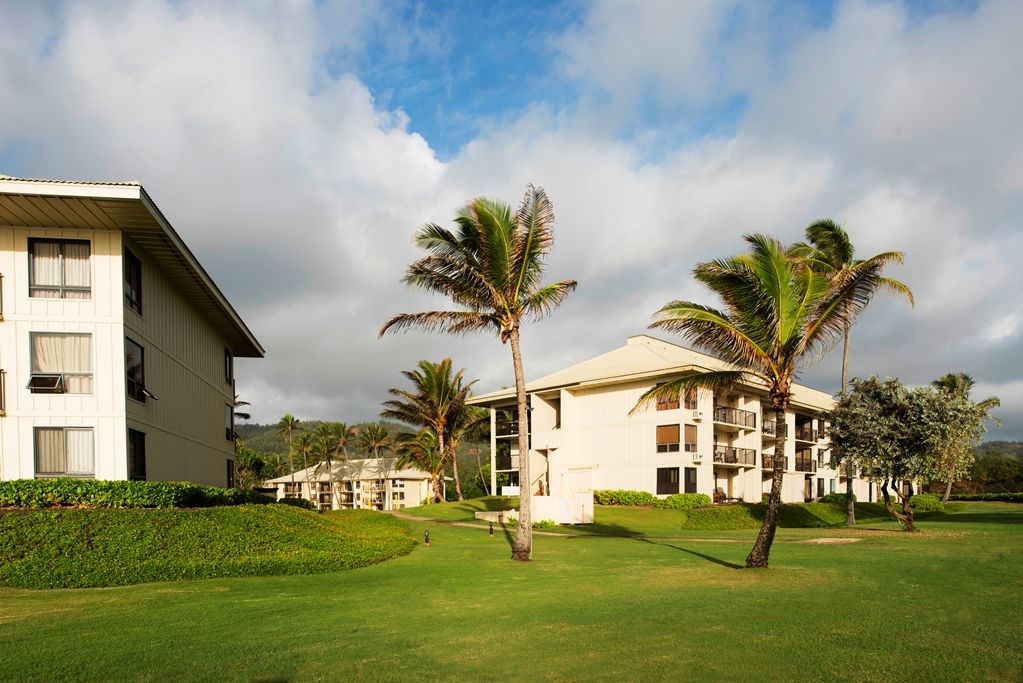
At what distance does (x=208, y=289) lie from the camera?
27.8 m

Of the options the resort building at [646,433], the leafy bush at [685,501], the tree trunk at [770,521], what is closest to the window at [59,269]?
the tree trunk at [770,521]

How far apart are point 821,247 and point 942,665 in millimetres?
28669

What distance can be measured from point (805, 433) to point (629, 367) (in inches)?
767

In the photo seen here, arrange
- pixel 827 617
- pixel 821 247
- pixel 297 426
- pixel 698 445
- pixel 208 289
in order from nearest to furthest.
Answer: pixel 827 617
pixel 208 289
pixel 821 247
pixel 698 445
pixel 297 426

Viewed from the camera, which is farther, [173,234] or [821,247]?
[821,247]

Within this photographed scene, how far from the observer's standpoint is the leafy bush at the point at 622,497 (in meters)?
44.9

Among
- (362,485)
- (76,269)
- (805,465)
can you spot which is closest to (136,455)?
(76,269)

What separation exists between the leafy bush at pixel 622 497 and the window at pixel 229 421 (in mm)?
21908

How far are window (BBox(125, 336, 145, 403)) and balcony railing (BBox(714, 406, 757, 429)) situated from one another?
3376cm

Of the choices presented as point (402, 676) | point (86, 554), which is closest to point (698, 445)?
point (86, 554)

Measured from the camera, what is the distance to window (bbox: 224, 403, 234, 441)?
119 ft

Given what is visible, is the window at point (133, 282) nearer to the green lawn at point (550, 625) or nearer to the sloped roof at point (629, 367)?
the green lawn at point (550, 625)

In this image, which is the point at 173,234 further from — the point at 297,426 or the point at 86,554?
the point at 297,426

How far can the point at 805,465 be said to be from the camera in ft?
189
